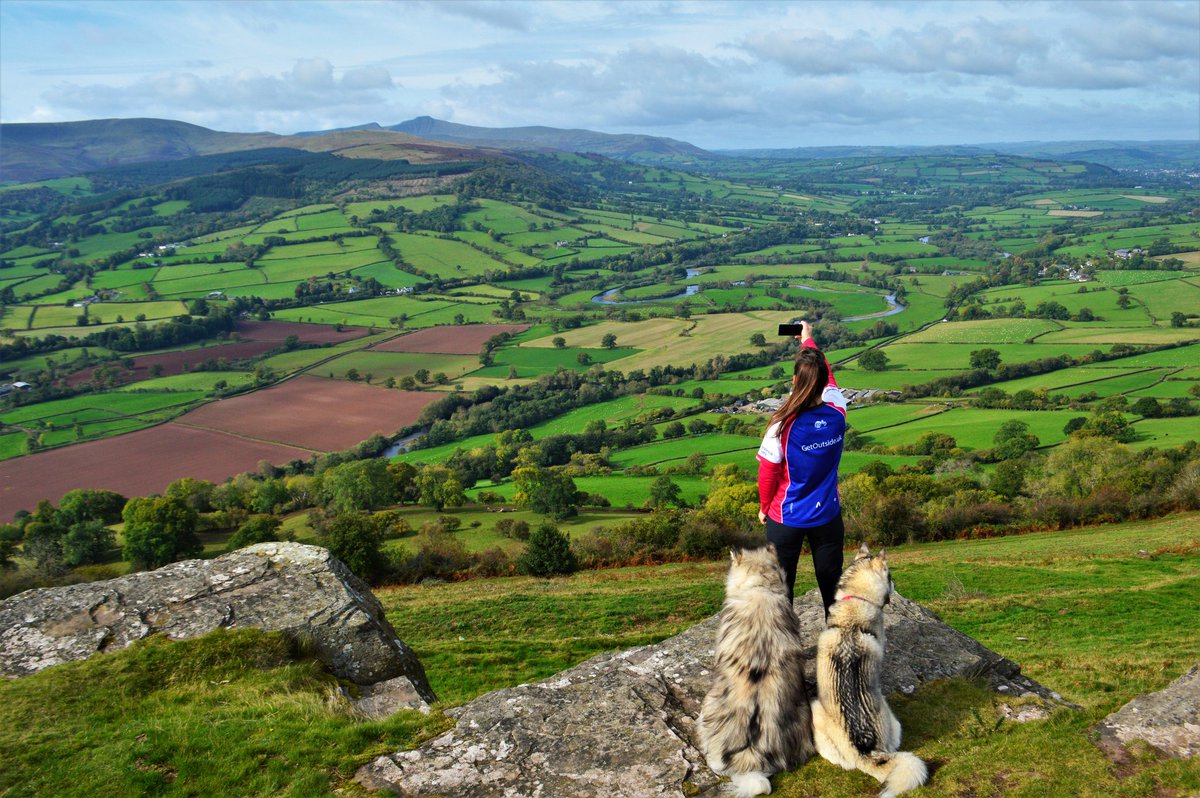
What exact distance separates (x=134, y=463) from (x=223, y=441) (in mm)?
8572

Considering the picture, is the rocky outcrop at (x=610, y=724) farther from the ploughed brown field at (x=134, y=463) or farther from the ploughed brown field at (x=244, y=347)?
the ploughed brown field at (x=244, y=347)

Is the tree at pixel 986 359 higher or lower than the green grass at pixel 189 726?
lower

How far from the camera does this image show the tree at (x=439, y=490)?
178 feet

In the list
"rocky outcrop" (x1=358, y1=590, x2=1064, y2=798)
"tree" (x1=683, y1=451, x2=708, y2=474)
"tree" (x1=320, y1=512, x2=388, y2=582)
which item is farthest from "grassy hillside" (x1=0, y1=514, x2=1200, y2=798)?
"tree" (x1=683, y1=451, x2=708, y2=474)

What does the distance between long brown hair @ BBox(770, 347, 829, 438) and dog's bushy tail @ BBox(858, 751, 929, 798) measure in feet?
10.6

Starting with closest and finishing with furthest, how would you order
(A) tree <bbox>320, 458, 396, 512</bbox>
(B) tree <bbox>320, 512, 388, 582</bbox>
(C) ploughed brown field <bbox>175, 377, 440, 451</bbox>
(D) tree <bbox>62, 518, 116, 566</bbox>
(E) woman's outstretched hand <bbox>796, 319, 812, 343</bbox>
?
(E) woman's outstretched hand <bbox>796, 319, 812, 343</bbox> → (B) tree <bbox>320, 512, 388, 582</bbox> → (D) tree <bbox>62, 518, 116, 566</bbox> → (A) tree <bbox>320, 458, 396, 512</bbox> → (C) ploughed brown field <bbox>175, 377, 440, 451</bbox>

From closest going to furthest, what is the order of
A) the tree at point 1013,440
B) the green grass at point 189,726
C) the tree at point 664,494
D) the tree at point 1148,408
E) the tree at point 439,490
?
the green grass at point 189,726
the tree at point 664,494
the tree at point 439,490
the tree at point 1013,440
the tree at point 1148,408

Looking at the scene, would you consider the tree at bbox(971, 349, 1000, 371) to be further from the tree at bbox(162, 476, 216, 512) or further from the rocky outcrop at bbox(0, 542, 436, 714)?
the rocky outcrop at bbox(0, 542, 436, 714)

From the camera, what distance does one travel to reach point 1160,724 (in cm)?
705

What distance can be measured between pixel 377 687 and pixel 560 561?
2120 cm

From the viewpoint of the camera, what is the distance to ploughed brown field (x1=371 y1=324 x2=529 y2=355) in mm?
108375

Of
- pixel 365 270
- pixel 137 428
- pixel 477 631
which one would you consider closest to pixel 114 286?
pixel 365 270

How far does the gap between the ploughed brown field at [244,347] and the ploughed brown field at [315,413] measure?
1882 cm

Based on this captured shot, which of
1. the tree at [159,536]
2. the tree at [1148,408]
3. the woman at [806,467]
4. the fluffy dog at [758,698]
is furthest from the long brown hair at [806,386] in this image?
the tree at [1148,408]
